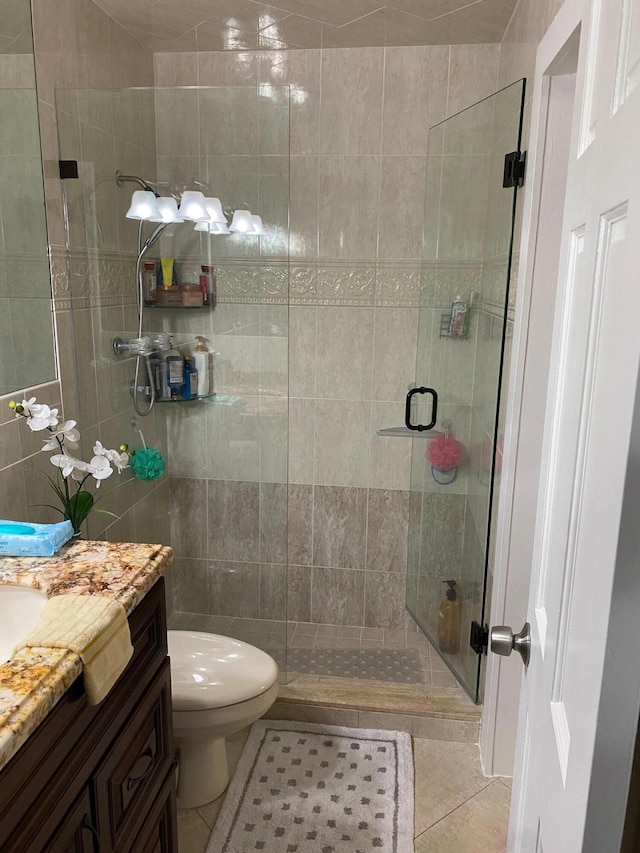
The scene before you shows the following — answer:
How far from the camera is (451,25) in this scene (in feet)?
7.47

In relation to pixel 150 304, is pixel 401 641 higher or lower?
lower

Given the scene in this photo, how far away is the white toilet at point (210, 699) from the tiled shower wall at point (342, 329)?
51 cm

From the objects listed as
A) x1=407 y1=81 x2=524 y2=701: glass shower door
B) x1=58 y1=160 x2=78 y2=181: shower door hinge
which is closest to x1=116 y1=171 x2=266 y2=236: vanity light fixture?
x1=58 y1=160 x2=78 y2=181: shower door hinge

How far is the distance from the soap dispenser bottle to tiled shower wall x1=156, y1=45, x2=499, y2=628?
0.46 metres

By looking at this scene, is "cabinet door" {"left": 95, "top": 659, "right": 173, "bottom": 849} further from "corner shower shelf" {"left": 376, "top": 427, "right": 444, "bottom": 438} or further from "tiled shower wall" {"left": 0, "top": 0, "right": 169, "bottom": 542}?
"corner shower shelf" {"left": 376, "top": 427, "right": 444, "bottom": 438}

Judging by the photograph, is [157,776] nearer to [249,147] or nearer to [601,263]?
[601,263]

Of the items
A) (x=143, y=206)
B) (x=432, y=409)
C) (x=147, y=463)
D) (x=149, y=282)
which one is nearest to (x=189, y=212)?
(x=143, y=206)

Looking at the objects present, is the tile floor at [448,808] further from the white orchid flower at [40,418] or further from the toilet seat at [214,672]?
the white orchid flower at [40,418]

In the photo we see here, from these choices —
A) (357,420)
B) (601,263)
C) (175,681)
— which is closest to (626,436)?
(601,263)

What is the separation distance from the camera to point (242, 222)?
2.24m

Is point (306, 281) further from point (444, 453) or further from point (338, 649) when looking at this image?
point (338, 649)

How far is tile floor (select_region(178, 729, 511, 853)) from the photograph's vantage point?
1.83m

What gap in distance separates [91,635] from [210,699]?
0.91 m

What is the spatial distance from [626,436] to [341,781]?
192 centimetres
